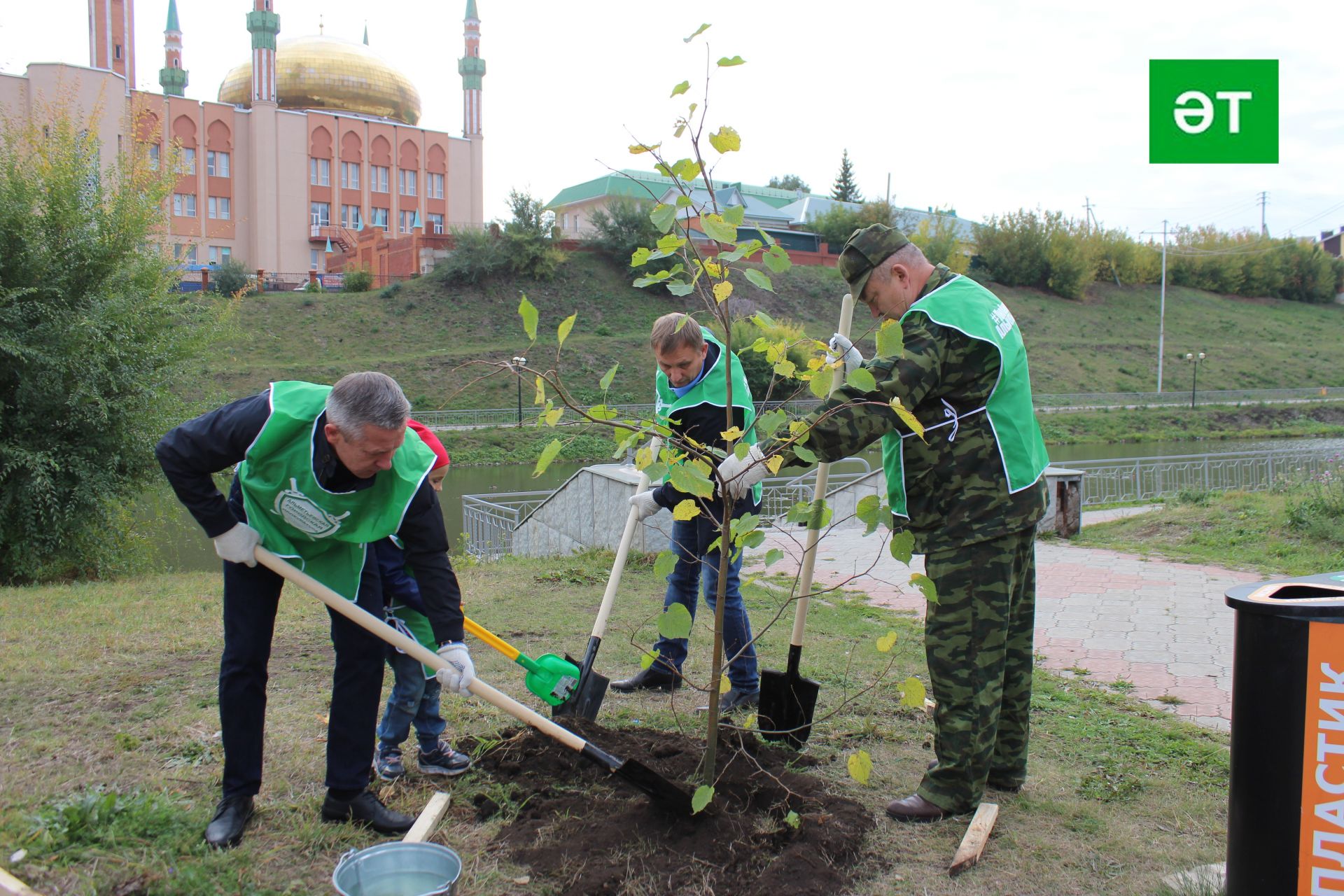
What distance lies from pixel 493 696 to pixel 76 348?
8.37 meters

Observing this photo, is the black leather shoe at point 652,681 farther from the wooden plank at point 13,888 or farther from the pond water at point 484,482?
the pond water at point 484,482

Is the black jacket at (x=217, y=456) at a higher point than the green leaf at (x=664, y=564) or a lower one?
higher

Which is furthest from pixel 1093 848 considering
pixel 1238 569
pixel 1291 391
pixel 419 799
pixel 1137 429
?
pixel 1291 391

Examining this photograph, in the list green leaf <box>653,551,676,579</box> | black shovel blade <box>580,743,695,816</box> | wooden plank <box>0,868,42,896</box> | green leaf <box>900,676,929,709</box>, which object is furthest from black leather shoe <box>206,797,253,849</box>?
green leaf <box>900,676,929,709</box>

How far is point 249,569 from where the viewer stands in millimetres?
2785

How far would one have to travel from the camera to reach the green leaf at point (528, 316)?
2072 mm

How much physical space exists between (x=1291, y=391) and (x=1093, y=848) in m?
44.5

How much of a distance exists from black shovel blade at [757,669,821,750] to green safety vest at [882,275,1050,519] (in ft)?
3.60

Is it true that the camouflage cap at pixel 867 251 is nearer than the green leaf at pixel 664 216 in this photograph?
No

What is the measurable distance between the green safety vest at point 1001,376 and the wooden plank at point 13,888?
8.52ft

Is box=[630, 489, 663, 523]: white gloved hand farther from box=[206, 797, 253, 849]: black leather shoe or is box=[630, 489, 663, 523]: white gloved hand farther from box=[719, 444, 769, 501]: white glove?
box=[206, 797, 253, 849]: black leather shoe

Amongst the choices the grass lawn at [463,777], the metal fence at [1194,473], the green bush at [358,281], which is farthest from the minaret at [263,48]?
the grass lawn at [463,777]

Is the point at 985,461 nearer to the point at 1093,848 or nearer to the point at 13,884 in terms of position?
the point at 1093,848

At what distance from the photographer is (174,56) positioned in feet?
189
